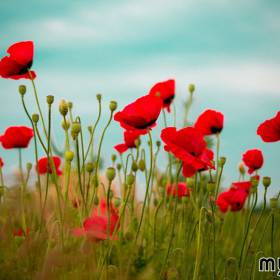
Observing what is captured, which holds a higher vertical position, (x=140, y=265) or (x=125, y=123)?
(x=125, y=123)

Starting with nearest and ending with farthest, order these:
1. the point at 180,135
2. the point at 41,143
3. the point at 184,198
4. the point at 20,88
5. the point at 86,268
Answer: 1. the point at 86,268
2. the point at 180,135
3. the point at 41,143
4. the point at 20,88
5. the point at 184,198

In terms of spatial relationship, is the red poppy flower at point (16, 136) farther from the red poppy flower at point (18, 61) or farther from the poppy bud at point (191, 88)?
the poppy bud at point (191, 88)

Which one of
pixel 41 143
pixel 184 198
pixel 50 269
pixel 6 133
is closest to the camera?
pixel 50 269

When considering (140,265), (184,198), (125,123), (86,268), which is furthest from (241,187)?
(86,268)

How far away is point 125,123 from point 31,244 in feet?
1.69

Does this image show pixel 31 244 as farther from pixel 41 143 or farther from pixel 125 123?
pixel 125 123

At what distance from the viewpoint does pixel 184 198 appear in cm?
196

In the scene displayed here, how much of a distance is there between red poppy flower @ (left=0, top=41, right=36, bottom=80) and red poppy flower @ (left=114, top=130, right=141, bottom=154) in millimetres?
547

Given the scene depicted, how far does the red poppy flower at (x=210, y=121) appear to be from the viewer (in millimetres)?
2029

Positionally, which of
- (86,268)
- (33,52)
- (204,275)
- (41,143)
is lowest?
(204,275)

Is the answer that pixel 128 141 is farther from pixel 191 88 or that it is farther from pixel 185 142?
pixel 185 142

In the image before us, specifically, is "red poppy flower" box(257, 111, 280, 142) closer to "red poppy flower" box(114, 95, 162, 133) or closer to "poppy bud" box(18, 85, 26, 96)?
"red poppy flower" box(114, 95, 162, 133)

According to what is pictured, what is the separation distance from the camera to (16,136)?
7.13 ft

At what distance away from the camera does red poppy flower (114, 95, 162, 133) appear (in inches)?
58.2
